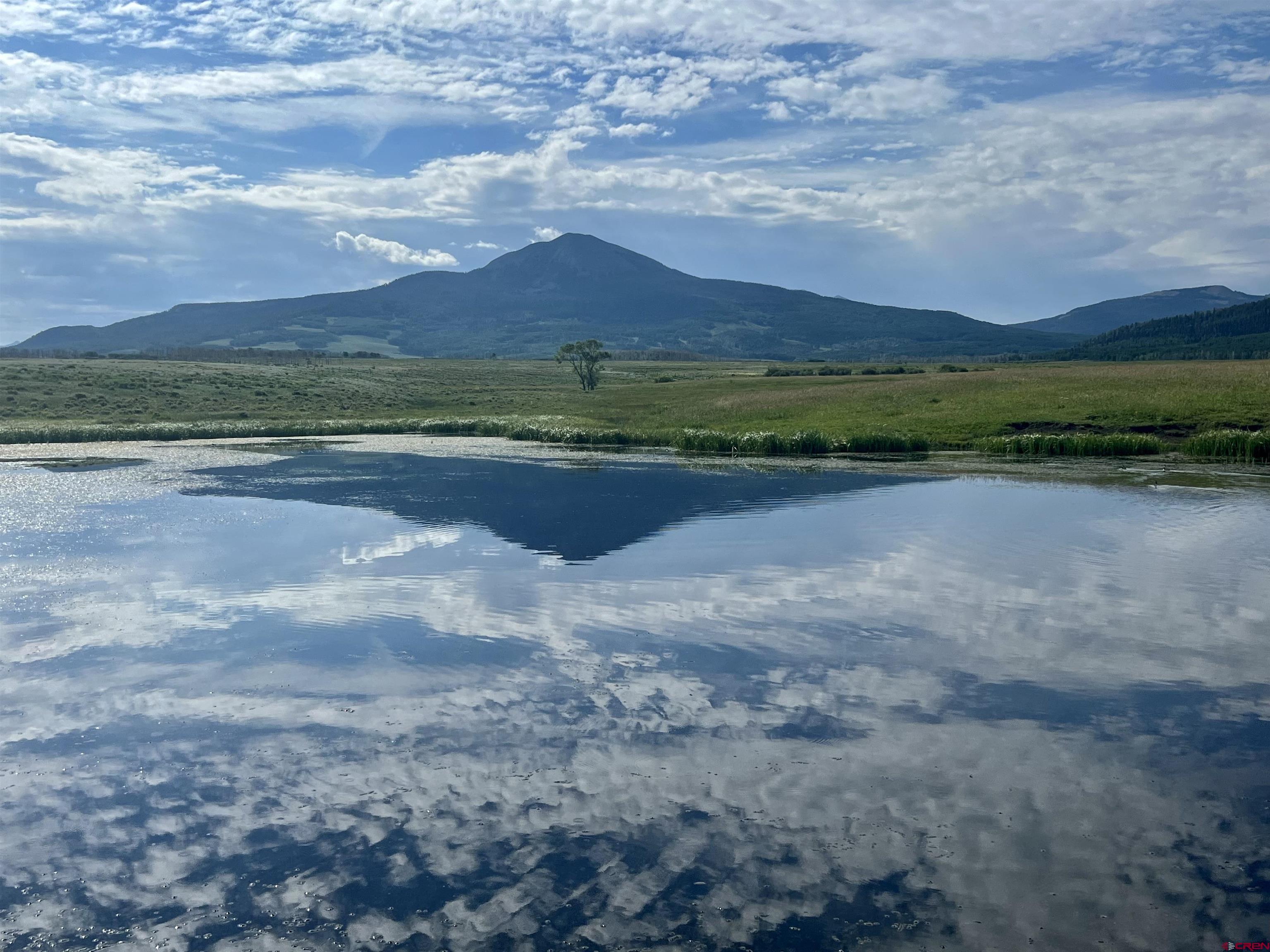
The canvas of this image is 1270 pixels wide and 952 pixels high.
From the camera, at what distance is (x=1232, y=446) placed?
4834 centimetres

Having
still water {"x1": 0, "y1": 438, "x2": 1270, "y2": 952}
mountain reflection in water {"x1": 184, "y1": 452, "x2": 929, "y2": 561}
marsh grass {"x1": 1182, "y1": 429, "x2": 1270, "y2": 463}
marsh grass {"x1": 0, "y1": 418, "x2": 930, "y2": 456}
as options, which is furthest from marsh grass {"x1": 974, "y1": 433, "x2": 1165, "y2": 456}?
still water {"x1": 0, "y1": 438, "x2": 1270, "y2": 952}

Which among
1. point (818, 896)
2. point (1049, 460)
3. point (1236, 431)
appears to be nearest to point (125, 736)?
point (818, 896)

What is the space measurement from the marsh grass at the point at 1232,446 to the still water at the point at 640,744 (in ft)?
76.4

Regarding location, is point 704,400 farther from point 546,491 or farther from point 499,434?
point 546,491

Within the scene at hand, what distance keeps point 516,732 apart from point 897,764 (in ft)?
16.1

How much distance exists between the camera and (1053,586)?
21.9m

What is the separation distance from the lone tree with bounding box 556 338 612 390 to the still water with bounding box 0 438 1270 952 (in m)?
95.5

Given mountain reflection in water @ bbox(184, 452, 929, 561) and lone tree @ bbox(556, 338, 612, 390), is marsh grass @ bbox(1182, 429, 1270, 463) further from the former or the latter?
lone tree @ bbox(556, 338, 612, 390)

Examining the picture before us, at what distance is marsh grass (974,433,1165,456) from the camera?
5094 centimetres

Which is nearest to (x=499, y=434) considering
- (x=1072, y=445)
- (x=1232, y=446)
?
(x=1072, y=445)

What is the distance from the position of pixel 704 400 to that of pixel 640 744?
78900mm

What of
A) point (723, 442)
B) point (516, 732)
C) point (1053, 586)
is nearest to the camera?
point (516, 732)

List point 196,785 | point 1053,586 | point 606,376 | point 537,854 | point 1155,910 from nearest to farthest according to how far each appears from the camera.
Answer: point 1155,910 < point 537,854 < point 196,785 < point 1053,586 < point 606,376

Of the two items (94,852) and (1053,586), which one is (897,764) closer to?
(94,852)
